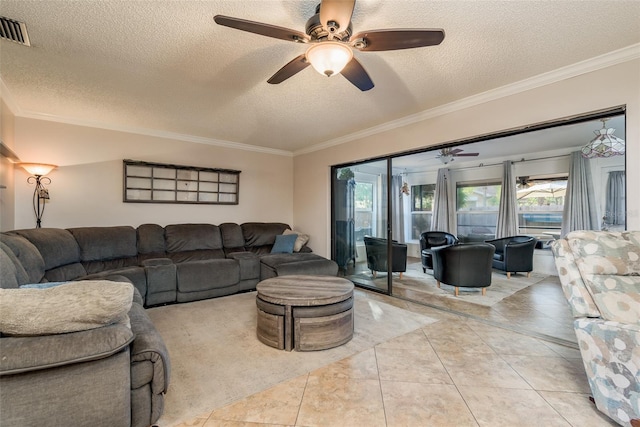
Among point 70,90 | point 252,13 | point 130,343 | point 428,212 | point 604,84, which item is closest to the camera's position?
point 130,343

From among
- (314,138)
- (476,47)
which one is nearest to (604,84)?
(476,47)

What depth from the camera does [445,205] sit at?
6.99 meters

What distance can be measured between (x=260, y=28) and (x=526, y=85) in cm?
257

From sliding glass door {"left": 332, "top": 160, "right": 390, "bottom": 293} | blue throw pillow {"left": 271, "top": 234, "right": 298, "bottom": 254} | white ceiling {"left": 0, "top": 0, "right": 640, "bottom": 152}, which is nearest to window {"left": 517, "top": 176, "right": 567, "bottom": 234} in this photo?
sliding glass door {"left": 332, "top": 160, "right": 390, "bottom": 293}

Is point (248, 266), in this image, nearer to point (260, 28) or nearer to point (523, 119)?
point (260, 28)

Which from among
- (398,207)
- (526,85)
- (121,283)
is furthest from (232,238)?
(398,207)

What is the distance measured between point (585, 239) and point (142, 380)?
2819 mm

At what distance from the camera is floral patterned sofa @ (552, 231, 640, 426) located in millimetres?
1487

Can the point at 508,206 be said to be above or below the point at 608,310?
above

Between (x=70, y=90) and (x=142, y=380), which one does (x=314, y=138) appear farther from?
(x=142, y=380)

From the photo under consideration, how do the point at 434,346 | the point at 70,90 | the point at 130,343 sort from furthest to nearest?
the point at 70,90 < the point at 434,346 < the point at 130,343

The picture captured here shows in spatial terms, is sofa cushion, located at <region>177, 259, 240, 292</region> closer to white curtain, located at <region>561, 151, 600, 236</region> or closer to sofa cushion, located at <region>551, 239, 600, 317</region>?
sofa cushion, located at <region>551, 239, 600, 317</region>

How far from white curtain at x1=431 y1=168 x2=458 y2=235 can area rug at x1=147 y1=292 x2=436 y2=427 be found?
13.7ft

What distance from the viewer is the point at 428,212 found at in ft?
24.7
